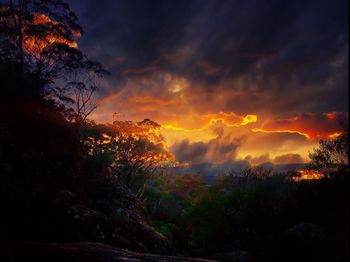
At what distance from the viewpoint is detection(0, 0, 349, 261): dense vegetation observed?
23641mm

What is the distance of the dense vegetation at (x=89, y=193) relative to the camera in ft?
77.6

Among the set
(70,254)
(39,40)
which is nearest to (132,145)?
(39,40)

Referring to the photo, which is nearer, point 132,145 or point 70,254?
point 70,254

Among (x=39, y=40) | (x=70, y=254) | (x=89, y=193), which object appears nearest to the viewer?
(x=70, y=254)

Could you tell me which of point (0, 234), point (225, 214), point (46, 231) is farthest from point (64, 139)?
point (225, 214)

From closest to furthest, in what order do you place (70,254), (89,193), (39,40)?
(70,254)
(89,193)
(39,40)

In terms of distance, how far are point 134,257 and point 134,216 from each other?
50.9 feet

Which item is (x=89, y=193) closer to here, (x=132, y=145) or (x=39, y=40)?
(x=39, y=40)

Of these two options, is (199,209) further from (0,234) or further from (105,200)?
(0,234)

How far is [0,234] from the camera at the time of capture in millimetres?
21281

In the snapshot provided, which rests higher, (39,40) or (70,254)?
(39,40)

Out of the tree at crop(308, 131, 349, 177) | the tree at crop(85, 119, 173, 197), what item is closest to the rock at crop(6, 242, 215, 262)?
the tree at crop(308, 131, 349, 177)

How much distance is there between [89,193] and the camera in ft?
112

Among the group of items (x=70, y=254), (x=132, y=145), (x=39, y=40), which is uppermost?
(x=39, y=40)
